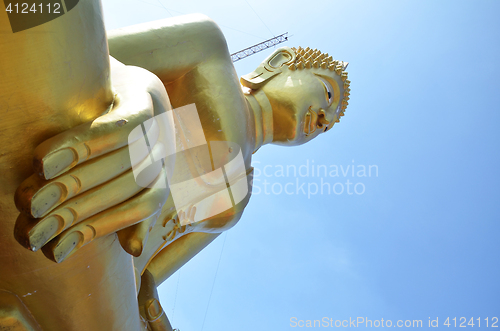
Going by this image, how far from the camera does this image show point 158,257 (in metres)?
3.55

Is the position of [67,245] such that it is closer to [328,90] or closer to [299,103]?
[299,103]

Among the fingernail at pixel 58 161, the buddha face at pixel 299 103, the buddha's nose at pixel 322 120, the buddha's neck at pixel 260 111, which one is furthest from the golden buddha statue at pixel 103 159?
the buddha's nose at pixel 322 120

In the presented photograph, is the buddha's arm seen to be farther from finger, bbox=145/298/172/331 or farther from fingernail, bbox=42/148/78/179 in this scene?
finger, bbox=145/298/172/331

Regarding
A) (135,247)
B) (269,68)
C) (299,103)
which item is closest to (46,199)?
(135,247)

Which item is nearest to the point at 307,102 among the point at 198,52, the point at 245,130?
the point at 245,130

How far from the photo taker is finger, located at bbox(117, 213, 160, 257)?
1.74 metres

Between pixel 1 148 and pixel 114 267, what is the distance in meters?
0.91

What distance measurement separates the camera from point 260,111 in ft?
11.7

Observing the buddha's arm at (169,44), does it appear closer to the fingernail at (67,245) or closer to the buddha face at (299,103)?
the buddha face at (299,103)

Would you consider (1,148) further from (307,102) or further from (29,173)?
(307,102)

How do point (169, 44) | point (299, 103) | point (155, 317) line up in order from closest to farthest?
point (169, 44)
point (155, 317)
point (299, 103)

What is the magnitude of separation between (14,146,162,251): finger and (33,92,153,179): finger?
13 centimetres

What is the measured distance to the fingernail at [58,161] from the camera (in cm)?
133

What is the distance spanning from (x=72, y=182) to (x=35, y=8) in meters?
0.55
